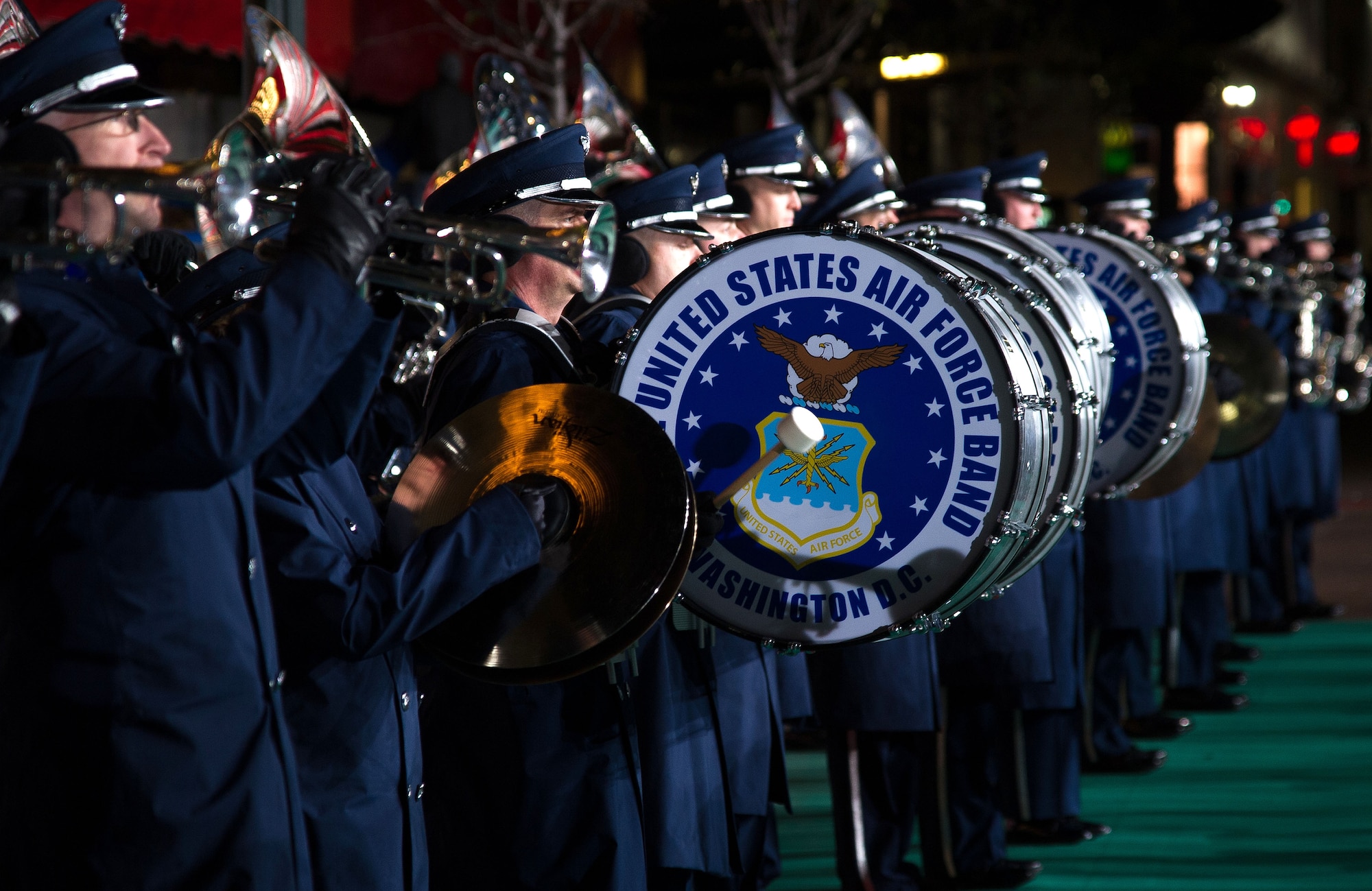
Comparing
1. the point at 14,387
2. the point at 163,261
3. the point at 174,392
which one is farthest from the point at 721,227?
the point at 14,387

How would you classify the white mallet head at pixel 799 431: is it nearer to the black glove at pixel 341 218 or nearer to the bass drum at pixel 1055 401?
the bass drum at pixel 1055 401

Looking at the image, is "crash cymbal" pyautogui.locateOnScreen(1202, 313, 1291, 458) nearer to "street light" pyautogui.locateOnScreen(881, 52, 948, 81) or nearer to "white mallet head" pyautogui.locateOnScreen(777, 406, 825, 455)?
"white mallet head" pyautogui.locateOnScreen(777, 406, 825, 455)

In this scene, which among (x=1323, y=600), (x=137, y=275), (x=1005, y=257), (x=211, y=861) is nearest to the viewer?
(x=211, y=861)

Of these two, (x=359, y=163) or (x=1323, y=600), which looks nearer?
(x=359, y=163)

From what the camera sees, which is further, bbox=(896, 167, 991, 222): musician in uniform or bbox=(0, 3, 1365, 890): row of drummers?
bbox=(896, 167, 991, 222): musician in uniform

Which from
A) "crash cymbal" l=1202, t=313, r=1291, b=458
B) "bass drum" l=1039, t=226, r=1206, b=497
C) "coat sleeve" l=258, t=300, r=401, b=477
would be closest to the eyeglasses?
"coat sleeve" l=258, t=300, r=401, b=477

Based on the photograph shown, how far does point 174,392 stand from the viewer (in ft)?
6.57

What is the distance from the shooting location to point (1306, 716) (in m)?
7.22

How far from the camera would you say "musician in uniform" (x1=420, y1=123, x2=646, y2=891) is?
9.84 feet

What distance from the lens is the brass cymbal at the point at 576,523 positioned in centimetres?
251

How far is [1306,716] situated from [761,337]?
520cm

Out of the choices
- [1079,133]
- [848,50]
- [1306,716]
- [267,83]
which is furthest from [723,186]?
[1079,133]

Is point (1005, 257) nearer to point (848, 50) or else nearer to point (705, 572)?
point (705, 572)

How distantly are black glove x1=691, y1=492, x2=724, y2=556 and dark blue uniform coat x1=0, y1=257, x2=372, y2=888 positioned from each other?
852 millimetres
